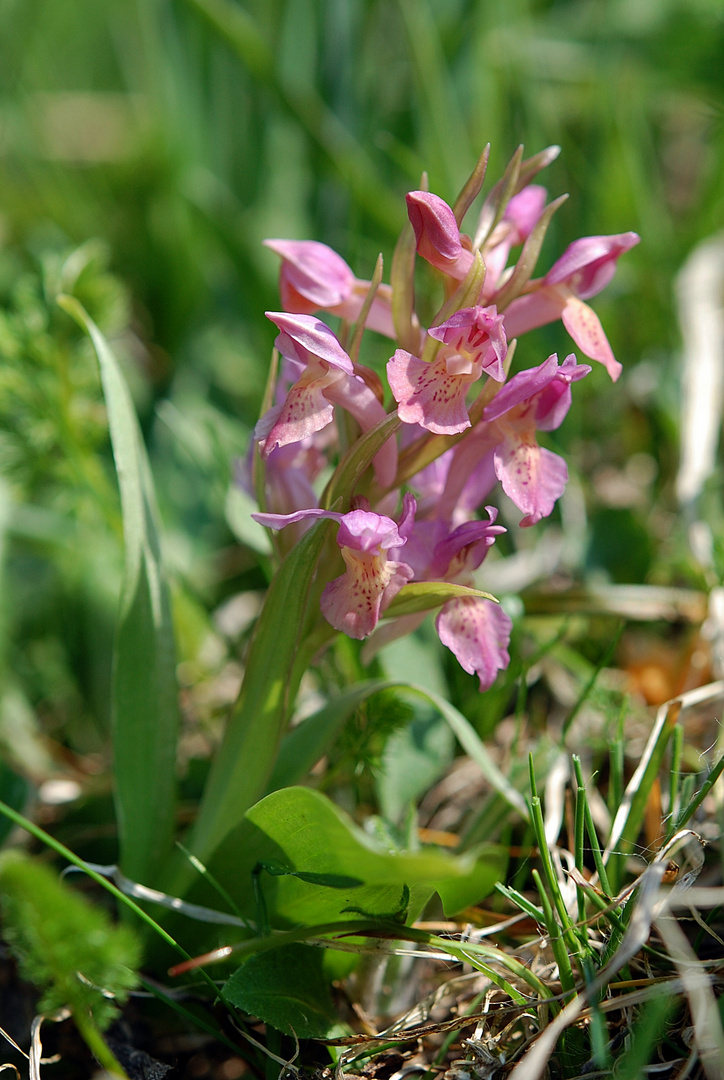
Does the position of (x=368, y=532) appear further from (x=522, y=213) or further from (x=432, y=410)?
(x=522, y=213)

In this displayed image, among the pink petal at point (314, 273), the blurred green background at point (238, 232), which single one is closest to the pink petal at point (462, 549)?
the pink petal at point (314, 273)

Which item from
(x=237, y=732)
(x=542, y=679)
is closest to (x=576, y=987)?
(x=237, y=732)

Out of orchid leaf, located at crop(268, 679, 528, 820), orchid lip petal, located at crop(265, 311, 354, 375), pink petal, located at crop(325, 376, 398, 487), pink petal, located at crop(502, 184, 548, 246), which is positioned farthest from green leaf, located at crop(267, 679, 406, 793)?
pink petal, located at crop(502, 184, 548, 246)

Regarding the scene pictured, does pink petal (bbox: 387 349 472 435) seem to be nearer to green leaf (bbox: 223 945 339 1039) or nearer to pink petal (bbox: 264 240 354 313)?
pink petal (bbox: 264 240 354 313)

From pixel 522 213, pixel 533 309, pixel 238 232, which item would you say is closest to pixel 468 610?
pixel 533 309

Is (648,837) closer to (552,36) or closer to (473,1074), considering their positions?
(473,1074)

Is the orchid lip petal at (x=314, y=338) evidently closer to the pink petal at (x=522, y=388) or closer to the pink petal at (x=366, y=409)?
the pink petal at (x=366, y=409)
